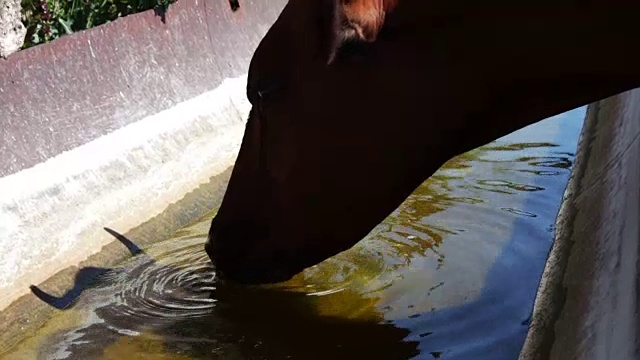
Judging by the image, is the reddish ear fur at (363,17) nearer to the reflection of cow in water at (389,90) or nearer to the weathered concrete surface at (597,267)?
the reflection of cow in water at (389,90)

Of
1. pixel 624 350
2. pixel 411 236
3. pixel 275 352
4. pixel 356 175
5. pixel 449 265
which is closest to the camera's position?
pixel 624 350

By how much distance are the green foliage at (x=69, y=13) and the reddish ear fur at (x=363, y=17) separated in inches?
96.7

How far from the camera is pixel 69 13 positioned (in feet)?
15.7

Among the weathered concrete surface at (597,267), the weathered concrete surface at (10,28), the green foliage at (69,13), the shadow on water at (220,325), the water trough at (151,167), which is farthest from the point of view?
the green foliage at (69,13)

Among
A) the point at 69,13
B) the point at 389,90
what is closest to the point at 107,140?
the point at 69,13

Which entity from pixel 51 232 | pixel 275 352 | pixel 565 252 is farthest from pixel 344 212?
pixel 51 232

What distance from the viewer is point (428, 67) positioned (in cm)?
243

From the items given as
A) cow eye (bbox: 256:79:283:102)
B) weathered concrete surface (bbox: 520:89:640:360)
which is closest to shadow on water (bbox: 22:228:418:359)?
weathered concrete surface (bbox: 520:89:640:360)

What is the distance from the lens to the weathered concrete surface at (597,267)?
2.46m

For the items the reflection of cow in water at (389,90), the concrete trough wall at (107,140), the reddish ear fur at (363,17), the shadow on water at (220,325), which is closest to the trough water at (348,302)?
the shadow on water at (220,325)

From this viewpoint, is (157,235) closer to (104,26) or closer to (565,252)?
(104,26)

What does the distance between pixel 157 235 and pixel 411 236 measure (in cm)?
102

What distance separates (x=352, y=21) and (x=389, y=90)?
21 cm

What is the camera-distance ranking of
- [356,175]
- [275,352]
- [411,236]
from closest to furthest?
[356,175], [275,352], [411,236]
